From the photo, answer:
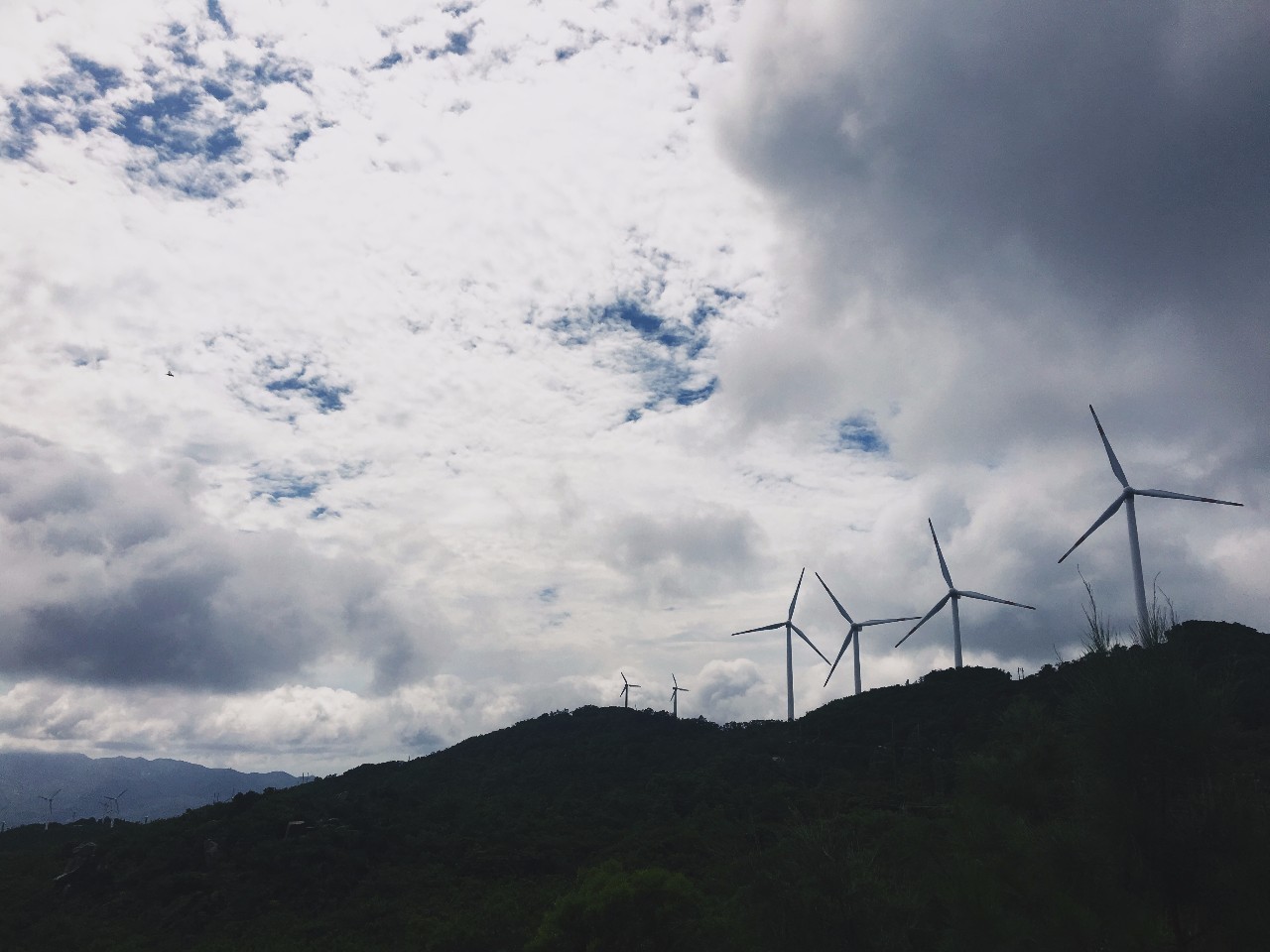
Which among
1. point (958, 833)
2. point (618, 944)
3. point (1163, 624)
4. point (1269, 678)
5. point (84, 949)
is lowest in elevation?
point (84, 949)

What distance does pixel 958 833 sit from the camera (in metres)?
27.5

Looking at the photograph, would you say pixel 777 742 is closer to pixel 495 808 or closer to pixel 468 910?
pixel 495 808

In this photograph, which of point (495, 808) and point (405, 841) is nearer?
point (405, 841)

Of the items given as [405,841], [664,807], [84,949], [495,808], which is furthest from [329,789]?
[84,949]

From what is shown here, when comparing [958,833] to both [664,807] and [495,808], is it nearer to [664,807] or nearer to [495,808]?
[664,807]

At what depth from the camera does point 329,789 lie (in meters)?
132

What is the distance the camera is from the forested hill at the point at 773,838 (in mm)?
18281

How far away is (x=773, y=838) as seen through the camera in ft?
217

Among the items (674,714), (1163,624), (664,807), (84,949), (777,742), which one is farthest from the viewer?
(674,714)

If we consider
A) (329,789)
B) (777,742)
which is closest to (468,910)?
(777,742)

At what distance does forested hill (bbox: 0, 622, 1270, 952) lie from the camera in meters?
18.3

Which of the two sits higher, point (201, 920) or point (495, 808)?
point (495, 808)

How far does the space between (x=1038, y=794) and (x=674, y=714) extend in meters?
153

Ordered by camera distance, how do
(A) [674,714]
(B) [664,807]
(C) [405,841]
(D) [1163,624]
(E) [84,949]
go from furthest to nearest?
(A) [674,714] < (B) [664,807] < (C) [405,841] < (E) [84,949] < (D) [1163,624]
